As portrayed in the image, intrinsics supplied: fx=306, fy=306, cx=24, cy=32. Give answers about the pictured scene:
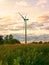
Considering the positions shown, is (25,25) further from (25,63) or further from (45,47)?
(25,63)

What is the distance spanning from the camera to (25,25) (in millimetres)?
52719

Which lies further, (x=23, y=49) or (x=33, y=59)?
(x=23, y=49)

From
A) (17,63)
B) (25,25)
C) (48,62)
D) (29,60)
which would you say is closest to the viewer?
(17,63)

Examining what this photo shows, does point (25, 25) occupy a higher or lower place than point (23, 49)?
higher

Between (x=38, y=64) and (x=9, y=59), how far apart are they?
2.64 meters

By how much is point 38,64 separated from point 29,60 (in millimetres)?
1936

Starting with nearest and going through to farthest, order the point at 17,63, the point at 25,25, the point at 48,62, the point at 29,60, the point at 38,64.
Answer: the point at 17,63
the point at 29,60
the point at 38,64
the point at 48,62
the point at 25,25

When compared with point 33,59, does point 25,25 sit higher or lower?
higher

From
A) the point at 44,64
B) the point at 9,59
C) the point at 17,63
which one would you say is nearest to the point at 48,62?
the point at 44,64

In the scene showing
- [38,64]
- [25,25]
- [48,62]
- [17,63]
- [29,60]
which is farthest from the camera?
[25,25]

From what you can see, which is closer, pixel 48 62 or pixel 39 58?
pixel 39 58

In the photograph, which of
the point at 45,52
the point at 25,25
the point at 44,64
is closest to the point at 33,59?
the point at 44,64

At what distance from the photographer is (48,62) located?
25.4m

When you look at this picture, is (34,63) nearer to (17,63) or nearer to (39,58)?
(39,58)
